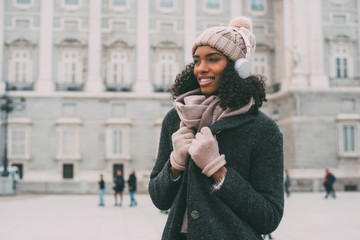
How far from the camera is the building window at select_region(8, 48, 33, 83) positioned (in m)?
31.7

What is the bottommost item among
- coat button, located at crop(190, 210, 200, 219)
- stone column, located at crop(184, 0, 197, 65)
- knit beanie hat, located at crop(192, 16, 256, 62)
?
coat button, located at crop(190, 210, 200, 219)

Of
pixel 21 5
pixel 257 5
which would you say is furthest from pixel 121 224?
pixel 257 5

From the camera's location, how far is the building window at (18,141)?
102 ft

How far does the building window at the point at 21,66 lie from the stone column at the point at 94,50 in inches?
152

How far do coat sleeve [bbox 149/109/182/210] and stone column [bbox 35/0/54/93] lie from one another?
29888 mm

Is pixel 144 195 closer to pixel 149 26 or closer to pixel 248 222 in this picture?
pixel 149 26

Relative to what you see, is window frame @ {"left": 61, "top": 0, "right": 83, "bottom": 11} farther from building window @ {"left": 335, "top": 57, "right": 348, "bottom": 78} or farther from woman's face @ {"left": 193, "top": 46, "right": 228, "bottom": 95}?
woman's face @ {"left": 193, "top": 46, "right": 228, "bottom": 95}

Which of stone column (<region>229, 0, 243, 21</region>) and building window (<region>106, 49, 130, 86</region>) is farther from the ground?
stone column (<region>229, 0, 243, 21</region>)

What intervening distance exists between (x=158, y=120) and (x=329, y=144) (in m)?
11.0

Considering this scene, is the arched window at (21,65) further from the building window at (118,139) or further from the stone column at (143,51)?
the stone column at (143,51)

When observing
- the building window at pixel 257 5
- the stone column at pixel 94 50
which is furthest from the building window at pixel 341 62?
the stone column at pixel 94 50

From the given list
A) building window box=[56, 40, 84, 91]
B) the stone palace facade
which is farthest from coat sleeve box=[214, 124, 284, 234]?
building window box=[56, 40, 84, 91]

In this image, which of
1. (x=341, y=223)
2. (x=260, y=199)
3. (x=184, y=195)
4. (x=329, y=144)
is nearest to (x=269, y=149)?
(x=260, y=199)

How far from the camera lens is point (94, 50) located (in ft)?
106
